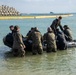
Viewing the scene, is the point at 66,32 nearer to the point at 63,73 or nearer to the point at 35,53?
the point at 35,53

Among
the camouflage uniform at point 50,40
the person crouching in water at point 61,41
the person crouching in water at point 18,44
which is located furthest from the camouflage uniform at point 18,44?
the person crouching in water at point 61,41

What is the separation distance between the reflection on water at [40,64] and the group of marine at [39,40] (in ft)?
1.10

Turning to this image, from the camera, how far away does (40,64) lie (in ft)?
39.0

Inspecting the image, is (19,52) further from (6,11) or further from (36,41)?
(6,11)

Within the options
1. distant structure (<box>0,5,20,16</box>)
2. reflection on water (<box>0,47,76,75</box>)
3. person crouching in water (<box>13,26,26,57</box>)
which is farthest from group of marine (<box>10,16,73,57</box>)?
distant structure (<box>0,5,20,16</box>)

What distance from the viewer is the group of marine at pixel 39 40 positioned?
13.1 m

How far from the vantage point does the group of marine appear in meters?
13.1

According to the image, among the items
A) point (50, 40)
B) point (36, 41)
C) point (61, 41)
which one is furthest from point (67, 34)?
point (36, 41)

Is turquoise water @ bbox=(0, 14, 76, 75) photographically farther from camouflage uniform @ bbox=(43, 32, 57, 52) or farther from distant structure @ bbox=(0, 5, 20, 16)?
distant structure @ bbox=(0, 5, 20, 16)

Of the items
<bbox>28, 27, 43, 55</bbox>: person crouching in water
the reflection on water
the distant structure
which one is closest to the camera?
the reflection on water

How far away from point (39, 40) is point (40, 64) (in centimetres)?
204

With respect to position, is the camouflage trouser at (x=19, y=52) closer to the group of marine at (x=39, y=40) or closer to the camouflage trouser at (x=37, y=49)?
the group of marine at (x=39, y=40)

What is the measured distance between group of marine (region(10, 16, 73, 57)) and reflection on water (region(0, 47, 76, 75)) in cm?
34

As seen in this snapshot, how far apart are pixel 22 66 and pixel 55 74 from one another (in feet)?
6.09
